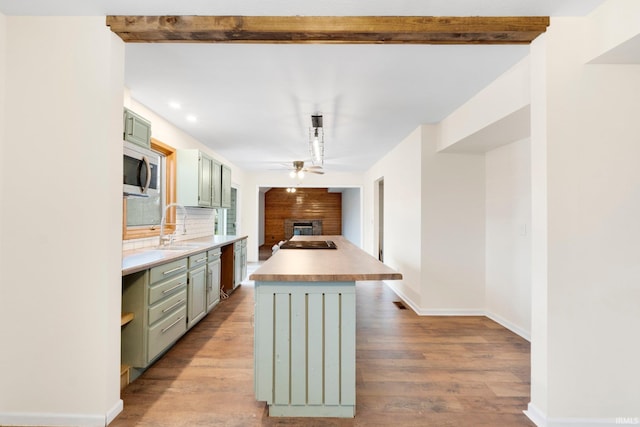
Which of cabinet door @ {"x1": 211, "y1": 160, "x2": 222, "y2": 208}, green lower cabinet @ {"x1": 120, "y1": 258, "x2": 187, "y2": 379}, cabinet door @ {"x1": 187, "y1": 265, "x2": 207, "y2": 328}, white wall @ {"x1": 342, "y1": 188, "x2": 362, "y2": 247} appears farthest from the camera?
white wall @ {"x1": 342, "y1": 188, "x2": 362, "y2": 247}

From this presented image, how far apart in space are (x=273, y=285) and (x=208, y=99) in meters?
2.21

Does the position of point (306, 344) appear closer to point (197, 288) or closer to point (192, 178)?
point (197, 288)

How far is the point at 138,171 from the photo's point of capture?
2.51 m

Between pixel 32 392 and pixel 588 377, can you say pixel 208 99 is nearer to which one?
pixel 32 392

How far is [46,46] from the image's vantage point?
1771mm

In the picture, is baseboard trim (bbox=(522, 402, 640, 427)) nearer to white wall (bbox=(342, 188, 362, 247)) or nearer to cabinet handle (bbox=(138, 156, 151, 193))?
cabinet handle (bbox=(138, 156, 151, 193))

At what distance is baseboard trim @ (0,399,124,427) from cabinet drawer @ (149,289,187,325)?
25.7 inches

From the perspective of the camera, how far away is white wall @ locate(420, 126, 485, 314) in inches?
149

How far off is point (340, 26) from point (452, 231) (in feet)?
9.66

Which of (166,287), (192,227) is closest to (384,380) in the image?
(166,287)

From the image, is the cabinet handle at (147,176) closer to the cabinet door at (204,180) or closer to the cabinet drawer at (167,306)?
the cabinet drawer at (167,306)

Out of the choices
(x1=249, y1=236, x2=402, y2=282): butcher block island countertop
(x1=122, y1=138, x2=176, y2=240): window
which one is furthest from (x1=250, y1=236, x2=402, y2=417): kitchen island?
(x1=122, y1=138, x2=176, y2=240): window

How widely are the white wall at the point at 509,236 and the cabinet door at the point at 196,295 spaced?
347 cm

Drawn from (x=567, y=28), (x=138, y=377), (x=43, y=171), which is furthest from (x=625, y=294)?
(x=43, y=171)
